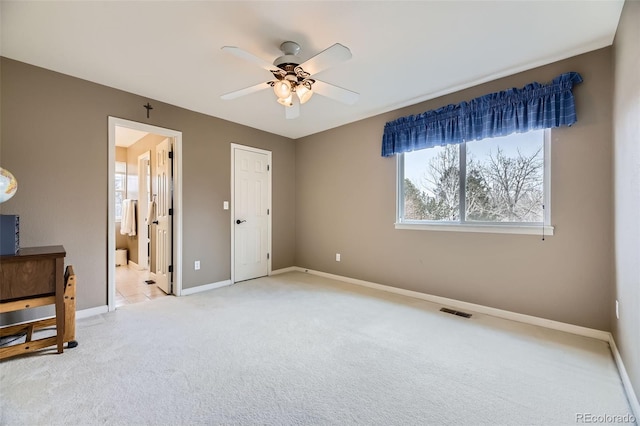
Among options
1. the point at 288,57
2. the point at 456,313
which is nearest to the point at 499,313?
the point at 456,313

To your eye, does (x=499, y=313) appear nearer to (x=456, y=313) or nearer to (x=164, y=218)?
(x=456, y=313)

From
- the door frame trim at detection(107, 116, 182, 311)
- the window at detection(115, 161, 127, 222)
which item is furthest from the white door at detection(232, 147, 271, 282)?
the window at detection(115, 161, 127, 222)

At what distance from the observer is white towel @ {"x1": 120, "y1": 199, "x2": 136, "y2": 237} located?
5391mm

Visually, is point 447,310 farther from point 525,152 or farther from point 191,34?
point 191,34

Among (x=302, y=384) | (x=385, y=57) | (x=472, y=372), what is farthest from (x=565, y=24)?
(x=302, y=384)

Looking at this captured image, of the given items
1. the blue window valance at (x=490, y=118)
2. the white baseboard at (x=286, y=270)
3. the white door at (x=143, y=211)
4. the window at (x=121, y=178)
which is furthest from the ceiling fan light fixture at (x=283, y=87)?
the window at (x=121, y=178)

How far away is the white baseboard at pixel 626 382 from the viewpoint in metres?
1.50

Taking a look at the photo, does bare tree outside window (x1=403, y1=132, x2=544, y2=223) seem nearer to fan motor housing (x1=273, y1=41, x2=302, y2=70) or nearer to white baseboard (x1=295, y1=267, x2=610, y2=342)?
white baseboard (x1=295, y1=267, x2=610, y2=342)

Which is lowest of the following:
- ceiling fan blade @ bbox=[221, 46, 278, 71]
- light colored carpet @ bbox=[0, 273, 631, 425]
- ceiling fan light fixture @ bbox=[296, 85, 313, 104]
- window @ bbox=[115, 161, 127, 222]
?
light colored carpet @ bbox=[0, 273, 631, 425]

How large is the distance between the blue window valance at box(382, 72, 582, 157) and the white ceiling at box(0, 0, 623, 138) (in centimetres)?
25

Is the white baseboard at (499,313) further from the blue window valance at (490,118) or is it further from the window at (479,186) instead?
the blue window valance at (490,118)

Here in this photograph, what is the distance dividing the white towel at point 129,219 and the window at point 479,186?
495 centimetres

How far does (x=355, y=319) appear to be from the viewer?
9.36 ft

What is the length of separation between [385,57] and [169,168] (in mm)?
3006
